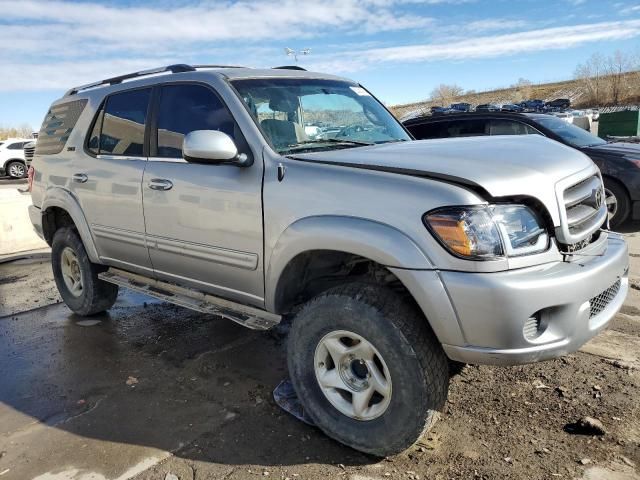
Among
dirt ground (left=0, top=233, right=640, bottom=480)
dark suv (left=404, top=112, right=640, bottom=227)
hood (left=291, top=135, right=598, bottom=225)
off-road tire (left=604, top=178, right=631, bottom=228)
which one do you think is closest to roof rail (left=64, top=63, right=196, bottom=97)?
hood (left=291, top=135, right=598, bottom=225)

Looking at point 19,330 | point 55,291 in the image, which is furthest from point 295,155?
point 55,291

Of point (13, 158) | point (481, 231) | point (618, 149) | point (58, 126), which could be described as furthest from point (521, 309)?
point (13, 158)

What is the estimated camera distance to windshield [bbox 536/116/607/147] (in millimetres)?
8109

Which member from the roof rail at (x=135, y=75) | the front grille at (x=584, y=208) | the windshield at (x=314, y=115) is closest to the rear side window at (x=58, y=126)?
the roof rail at (x=135, y=75)

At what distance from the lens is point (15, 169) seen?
23.2 metres

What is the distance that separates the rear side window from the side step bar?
1.32 m

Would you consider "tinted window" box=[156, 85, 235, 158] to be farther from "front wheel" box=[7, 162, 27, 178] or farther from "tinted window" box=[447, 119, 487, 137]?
"front wheel" box=[7, 162, 27, 178]

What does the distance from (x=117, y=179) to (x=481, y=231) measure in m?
2.89

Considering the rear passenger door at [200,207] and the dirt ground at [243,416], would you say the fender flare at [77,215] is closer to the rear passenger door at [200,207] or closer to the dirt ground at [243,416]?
the dirt ground at [243,416]

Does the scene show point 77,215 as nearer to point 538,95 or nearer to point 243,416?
point 243,416

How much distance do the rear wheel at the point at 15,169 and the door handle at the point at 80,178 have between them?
21.5 meters

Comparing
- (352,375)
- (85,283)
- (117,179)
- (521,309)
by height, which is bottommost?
(85,283)

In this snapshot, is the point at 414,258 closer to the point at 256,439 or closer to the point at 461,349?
the point at 461,349

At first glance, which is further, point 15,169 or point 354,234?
point 15,169
